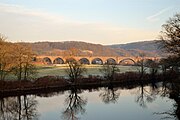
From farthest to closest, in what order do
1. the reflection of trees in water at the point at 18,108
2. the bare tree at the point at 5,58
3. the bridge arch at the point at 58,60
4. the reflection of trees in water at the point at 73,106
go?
the bridge arch at the point at 58,60 → the bare tree at the point at 5,58 → the reflection of trees in water at the point at 73,106 → the reflection of trees in water at the point at 18,108

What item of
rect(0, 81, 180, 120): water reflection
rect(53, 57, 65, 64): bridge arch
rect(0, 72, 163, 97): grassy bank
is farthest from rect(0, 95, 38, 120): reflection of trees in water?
rect(53, 57, 65, 64): bridge arch

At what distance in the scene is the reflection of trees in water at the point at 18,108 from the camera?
22.9 m

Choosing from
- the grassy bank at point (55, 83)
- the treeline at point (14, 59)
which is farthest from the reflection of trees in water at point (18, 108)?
the treeline at point (14, 59)

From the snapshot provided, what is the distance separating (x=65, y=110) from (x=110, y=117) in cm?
543

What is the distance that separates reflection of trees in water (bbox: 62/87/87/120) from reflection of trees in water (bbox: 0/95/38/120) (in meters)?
2.85

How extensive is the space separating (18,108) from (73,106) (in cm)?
564

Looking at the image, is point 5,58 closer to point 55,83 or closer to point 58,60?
point 55,83

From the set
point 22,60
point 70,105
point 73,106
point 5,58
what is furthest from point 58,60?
point 73,106

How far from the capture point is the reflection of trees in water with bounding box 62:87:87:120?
77.8ft

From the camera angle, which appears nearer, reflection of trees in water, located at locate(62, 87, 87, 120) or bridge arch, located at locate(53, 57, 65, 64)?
reflection of trees in water, located at locate(62, 87, 87, 120)

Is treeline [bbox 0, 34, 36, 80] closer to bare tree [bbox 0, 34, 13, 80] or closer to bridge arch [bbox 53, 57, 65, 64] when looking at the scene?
bare tree [bbox 0, 34, 13, 80]

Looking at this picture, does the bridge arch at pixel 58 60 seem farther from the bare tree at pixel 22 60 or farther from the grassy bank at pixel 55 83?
the bare tree at pixel 22 60

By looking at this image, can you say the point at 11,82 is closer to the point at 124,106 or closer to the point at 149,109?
the point at 124,106

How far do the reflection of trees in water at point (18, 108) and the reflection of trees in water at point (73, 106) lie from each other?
285 centimetres
